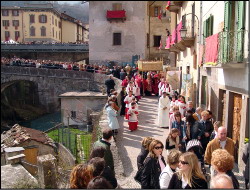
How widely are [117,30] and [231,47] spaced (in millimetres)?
26772

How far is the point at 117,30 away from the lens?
33938 millimetres

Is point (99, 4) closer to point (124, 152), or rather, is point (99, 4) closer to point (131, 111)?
point (131, 111)

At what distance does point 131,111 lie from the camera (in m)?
12.1

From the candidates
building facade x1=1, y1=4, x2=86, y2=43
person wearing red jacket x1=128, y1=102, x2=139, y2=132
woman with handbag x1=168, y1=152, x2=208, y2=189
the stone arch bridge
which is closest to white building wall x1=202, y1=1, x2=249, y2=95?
person wearing red jacket x1=128, y1=102, x2=139, y2=132

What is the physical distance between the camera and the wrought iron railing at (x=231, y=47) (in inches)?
302

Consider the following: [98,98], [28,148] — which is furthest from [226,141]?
[98,98]

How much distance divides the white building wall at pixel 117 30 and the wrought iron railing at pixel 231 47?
25809 millimetres

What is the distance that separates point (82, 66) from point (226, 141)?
25.1 m


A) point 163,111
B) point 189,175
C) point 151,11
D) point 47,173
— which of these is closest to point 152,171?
point 189,175

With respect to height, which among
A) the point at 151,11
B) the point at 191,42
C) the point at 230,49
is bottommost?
the point at 230,49

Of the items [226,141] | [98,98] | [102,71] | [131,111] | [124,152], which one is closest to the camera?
[226,141]

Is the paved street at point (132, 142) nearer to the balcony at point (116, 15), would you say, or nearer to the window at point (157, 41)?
the balcony at point (116, 15)

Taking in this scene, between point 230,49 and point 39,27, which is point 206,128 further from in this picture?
→ point 39,27

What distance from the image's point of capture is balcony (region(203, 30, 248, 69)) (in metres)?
7.65
